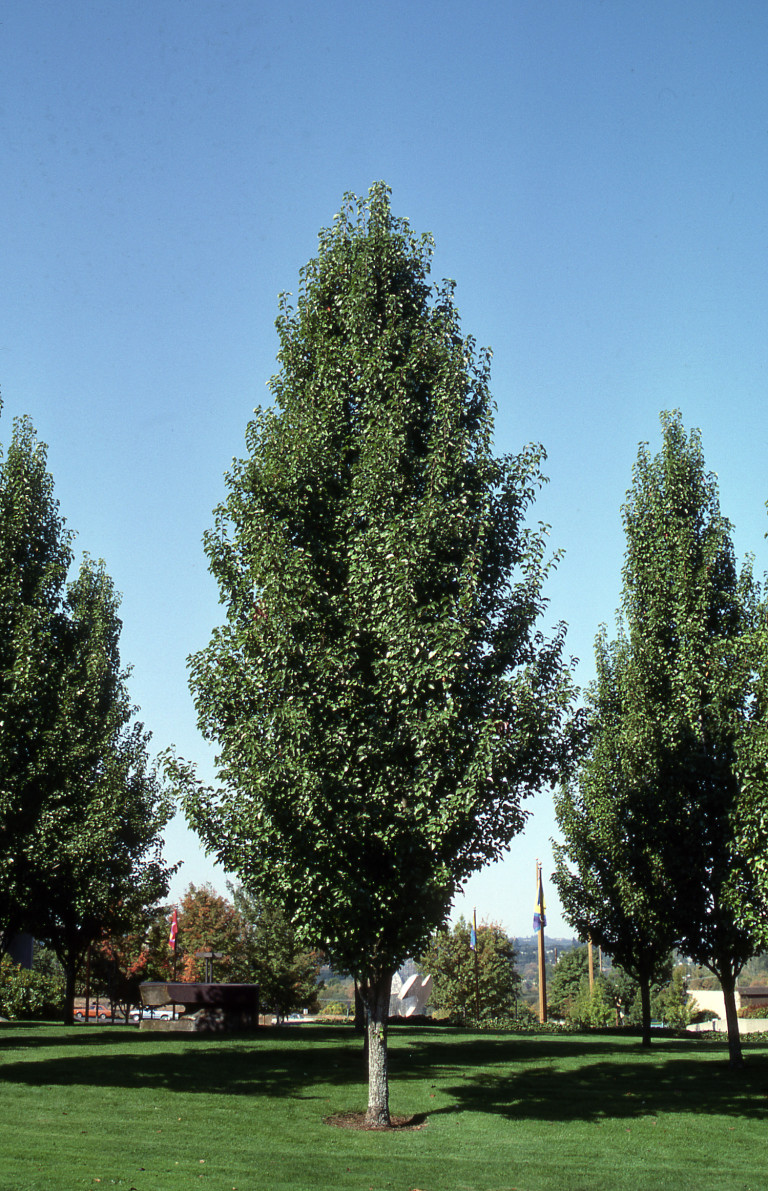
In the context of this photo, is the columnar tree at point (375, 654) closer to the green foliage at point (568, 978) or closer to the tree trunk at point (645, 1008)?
the tree trunk at point (645, 1008)

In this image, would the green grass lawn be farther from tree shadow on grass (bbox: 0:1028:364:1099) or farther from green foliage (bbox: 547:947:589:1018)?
green foliage (bbox: 547:947:589:1018)

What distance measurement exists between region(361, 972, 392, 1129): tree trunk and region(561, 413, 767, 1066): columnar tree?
25.4 ft

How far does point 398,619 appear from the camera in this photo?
1563 cm

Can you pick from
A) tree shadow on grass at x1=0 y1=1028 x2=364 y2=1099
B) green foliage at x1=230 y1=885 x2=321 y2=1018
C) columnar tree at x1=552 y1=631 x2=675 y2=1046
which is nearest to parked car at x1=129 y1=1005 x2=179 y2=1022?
green foliage at x1=230 y1=885 x2=321 y2=1018

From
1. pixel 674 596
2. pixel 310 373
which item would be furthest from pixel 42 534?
pixel 674 596

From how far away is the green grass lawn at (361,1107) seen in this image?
11773mm

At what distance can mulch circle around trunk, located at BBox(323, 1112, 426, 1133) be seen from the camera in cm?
1520

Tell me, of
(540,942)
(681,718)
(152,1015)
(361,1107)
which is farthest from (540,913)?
(361,1107)

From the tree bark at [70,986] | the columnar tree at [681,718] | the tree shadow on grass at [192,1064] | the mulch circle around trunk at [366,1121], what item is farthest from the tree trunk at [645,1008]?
the tree bark at [70,986]

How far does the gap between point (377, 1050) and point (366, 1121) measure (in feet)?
3.38

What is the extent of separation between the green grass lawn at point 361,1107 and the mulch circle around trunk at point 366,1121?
0.94 ft

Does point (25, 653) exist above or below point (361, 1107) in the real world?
above

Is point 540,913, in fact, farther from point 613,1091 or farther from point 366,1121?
point 366,1121

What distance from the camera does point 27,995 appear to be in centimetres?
3656
